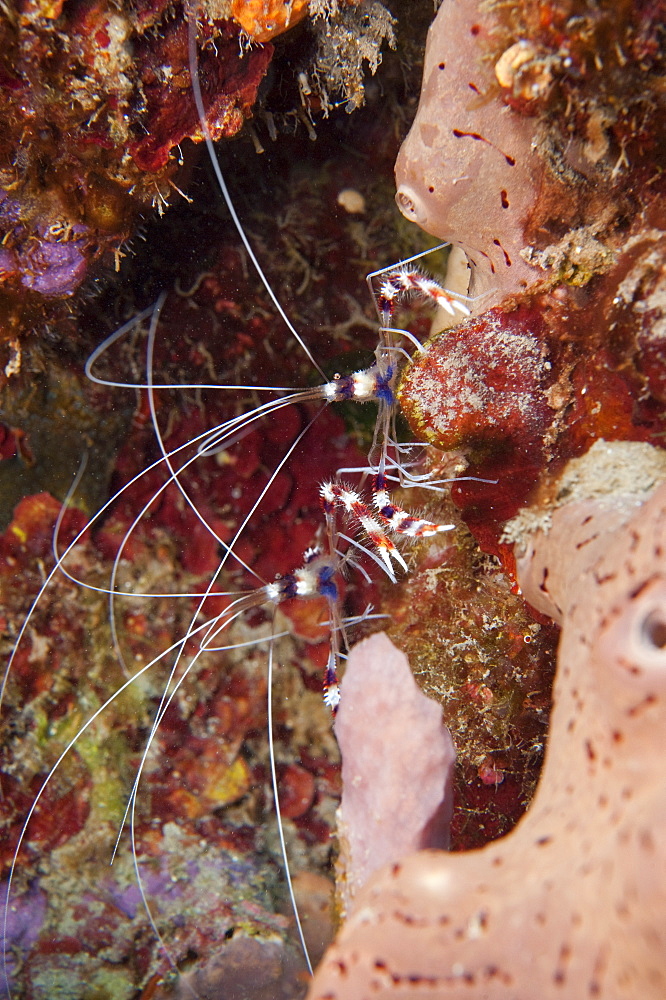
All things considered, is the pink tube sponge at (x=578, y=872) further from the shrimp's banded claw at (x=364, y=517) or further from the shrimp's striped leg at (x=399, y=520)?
the shrimp's banded claw at (x=364, y=517)

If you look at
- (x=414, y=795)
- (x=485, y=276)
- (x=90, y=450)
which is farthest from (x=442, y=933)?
(x=90, y=450)

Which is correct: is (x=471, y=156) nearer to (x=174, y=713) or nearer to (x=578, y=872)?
(x=578, y=872)

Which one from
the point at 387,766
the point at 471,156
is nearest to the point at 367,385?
the point at 471,156

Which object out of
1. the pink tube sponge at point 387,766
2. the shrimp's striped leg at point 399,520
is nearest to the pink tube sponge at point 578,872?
the pink tube sponge at point 387,766

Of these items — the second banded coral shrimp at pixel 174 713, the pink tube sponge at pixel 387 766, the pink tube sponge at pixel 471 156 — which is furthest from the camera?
the second banded coral shrimp at pixel 174 713

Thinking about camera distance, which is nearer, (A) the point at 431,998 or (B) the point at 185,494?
(A) the point at 431,998

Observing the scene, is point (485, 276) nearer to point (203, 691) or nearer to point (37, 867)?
point (203, 691)
